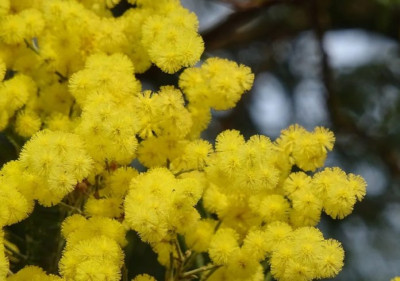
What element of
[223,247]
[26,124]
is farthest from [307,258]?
[26,124]

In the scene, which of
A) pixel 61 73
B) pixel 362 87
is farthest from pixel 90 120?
pixel 362 87

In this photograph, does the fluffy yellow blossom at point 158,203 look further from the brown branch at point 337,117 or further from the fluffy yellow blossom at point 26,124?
the brown branch at point 337,117

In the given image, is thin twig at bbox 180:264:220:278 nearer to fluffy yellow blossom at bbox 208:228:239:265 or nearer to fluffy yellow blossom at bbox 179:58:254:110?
fluffy yellow blossom at bbox 208:228:239:265

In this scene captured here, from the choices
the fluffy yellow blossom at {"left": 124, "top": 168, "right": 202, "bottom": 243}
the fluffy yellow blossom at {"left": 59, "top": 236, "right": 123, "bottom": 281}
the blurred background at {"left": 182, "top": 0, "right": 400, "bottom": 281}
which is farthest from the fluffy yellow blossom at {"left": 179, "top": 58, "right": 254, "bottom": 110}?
the blurred background at {"left": 182, "top": 0, "right": 400, "bottom": 281}

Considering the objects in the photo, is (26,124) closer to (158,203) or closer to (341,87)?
(158,203)

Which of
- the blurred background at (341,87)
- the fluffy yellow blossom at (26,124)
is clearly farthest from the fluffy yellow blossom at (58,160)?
the blurred background at (341,87)

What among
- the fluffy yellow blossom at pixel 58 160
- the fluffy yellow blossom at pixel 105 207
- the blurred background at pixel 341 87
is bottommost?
the blurred background at pixel 341 87

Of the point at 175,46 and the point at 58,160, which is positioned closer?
the point at 58,160
